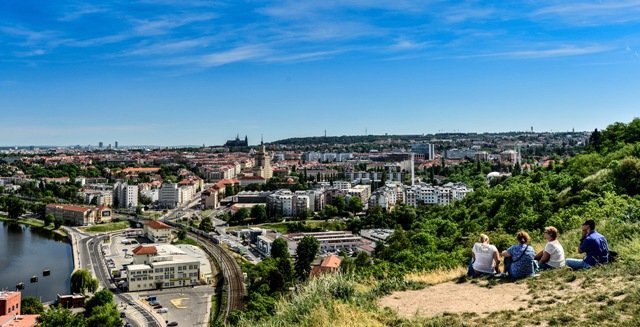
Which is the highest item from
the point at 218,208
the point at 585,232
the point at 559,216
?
the point at 585,232

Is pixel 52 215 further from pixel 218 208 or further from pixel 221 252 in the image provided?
pixel 221 252

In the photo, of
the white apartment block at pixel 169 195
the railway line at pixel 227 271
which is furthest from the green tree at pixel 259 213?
the white apartment block at pixel 169 195

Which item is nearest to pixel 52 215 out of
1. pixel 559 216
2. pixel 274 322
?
pixel 559 216

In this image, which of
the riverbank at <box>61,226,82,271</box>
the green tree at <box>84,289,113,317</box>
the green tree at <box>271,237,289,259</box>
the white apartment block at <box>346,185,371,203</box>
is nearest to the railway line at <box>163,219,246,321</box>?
the green tree at <box>271,237,289,259</box>

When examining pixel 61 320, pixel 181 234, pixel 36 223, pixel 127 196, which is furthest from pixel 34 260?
pixel 127 196

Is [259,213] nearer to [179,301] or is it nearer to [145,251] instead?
[145,251]

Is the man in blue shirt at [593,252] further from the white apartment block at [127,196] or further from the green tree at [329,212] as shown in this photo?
the white apartment block at [127,196]
